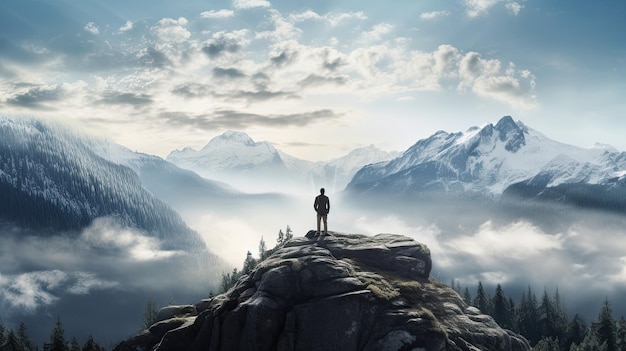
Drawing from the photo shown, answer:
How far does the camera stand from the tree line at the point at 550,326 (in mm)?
111250

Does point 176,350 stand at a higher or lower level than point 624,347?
higher

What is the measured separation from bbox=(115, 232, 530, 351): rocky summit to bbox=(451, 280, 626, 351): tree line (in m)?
71.6

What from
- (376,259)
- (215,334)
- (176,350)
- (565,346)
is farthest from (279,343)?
(565,346)

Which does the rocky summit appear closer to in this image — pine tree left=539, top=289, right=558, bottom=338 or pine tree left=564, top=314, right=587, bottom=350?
pine tree left=564, top=314, right=587, bottom=350

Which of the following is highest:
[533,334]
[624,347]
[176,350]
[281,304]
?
[281,304]

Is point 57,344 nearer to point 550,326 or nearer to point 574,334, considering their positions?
point 574,334

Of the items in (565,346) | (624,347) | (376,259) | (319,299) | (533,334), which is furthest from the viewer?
(533,334)

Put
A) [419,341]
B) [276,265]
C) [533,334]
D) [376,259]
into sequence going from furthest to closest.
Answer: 1. [533,334]
2. [376,259]
3. [276,265]
4. [419,341]

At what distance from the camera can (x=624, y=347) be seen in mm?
111000

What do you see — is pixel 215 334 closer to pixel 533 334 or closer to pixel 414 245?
pixel 414 245

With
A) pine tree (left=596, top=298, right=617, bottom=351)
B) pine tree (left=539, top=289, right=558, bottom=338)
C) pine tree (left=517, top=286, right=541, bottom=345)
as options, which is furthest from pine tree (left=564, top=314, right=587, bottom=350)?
pine tree (left=596, top=298, right=617, bottom=351)

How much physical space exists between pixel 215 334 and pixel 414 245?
23375mm

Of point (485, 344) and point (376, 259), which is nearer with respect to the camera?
point (485, 344)

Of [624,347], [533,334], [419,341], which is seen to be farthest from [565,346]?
[419,341]
